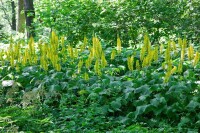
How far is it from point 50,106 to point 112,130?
1443 mm

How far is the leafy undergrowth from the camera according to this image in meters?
4.80

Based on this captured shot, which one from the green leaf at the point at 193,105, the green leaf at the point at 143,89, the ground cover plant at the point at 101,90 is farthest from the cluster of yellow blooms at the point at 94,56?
the green leaf at the point at 193,105

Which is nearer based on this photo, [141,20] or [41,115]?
[41,115]

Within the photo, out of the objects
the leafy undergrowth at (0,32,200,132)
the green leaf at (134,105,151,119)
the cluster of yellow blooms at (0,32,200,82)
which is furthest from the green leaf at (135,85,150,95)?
the cluster of yellow blooms at (0,32,200,82)

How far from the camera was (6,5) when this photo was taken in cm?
3634

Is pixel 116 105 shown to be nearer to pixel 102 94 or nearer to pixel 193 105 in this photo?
pixel 102 94

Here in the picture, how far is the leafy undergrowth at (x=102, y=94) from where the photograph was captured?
4797 millimetres

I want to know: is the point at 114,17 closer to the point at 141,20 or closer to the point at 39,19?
the point at 141,20

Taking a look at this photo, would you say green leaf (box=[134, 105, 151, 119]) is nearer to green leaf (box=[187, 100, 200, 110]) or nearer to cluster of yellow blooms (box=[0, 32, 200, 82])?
green leaf (box=[187, 100, 200, 110])

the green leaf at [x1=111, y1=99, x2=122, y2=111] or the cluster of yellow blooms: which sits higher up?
the cluster of yellow blooms

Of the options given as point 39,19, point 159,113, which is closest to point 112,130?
point 159,113

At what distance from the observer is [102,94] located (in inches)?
212

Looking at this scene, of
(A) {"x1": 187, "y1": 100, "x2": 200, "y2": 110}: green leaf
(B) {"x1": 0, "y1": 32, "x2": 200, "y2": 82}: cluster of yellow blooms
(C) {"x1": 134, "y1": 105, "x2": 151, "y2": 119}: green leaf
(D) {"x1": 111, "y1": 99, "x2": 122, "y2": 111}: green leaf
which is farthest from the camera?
(B) {"x1": 0, "y1": 32, "x2": 200, "y2": 82}: cluster of yellow blooms

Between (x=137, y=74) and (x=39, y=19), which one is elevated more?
(x=39, y=19)
